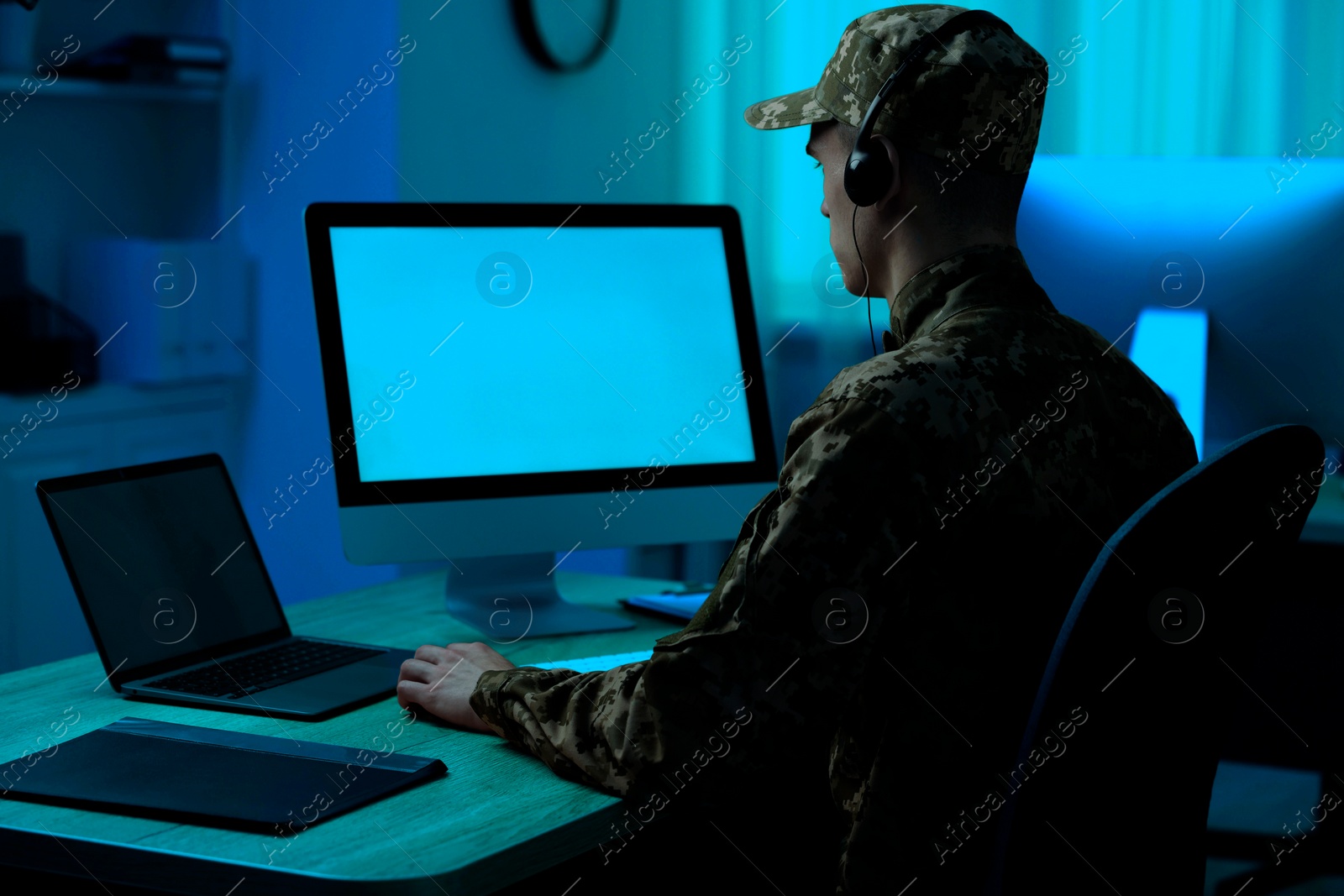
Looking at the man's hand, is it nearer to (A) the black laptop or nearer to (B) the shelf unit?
(A) the black laptop

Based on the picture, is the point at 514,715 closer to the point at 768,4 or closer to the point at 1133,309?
the point at 1133,309

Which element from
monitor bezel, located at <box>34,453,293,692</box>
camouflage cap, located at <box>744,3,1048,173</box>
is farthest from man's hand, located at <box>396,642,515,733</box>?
camouflage cap, located at <box>744,3,1048,173</box>

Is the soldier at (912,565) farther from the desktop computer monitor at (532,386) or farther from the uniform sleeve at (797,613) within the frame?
the desktop computer monitor at (532,386)

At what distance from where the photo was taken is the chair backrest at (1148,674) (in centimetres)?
81

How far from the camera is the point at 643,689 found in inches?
37.7

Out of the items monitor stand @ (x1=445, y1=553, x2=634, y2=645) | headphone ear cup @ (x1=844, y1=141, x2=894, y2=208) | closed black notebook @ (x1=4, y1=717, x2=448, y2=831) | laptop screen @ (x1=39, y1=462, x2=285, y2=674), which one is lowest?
monitor stand @ (x1=445, y1=553, x2=634, y2=645)

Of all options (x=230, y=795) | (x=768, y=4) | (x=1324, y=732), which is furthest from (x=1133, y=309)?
(x=768, y=4)

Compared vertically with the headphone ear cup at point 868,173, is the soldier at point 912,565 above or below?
below

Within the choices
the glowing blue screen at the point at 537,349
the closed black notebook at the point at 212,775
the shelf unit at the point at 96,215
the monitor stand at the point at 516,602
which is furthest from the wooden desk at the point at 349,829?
the shelf unit at the point at 96,215

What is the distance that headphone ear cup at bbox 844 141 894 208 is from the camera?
42.4 inches

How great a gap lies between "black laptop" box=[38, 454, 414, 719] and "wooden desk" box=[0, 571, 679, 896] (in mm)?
36

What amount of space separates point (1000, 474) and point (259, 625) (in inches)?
34.2

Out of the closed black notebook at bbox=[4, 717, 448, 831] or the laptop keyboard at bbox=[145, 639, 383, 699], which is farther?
the laptop keyboard at bbox=[145, 639, 383, 699]

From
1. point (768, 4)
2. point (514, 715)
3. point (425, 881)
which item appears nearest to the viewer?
point (425, 881)
